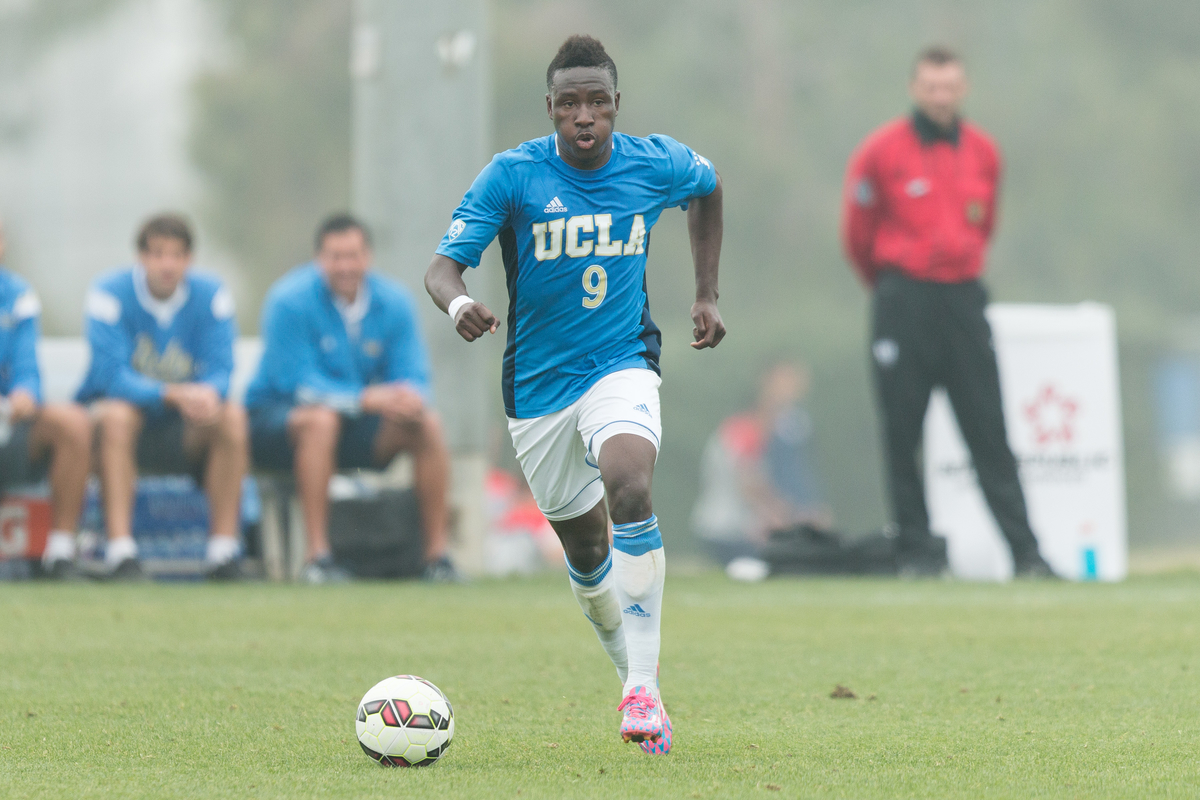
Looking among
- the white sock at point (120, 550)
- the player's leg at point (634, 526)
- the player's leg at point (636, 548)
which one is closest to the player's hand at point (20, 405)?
the white sock at point (120, 550)

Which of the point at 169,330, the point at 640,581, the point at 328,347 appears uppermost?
the point at 169,330

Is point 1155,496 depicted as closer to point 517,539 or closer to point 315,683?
point 517,539

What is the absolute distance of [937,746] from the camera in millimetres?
4266

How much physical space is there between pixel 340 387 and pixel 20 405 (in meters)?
1.64

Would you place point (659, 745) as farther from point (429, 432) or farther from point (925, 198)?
point (925, 198)

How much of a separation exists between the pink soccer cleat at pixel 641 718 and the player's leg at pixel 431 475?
15.8 feet

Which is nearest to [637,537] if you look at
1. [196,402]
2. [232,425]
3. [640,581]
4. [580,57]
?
[640,581]

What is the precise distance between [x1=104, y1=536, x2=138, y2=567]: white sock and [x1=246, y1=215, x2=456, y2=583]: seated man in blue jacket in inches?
35.0

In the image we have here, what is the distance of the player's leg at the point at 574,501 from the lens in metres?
4.90

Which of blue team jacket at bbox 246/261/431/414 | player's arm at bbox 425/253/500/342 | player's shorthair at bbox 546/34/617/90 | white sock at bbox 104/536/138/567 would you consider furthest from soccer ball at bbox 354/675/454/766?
blue team jacket at bbox 246/261/431/414

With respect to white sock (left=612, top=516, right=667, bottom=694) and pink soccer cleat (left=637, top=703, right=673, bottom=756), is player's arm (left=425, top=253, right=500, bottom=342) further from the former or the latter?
pink soccer cleat (left=637, top=703, right=673, bottom=756)

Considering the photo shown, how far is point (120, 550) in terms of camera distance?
28.7 feet

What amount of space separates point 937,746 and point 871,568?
544 centimetres

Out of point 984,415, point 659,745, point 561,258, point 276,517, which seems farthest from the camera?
point 276,517
